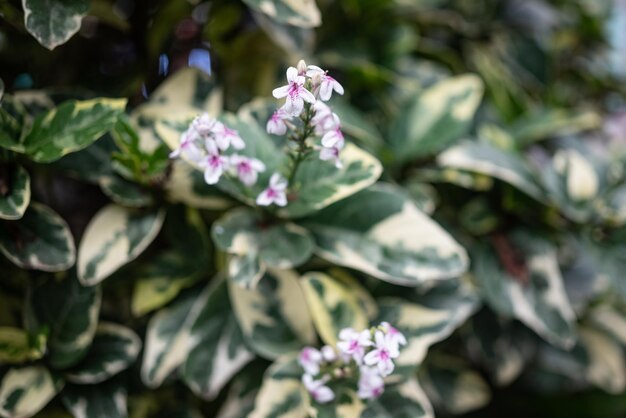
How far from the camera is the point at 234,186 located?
0.66 metres

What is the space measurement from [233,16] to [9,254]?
1.40ft

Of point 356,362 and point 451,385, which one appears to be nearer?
point 356,362

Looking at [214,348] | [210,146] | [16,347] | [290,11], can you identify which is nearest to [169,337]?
[214,348]

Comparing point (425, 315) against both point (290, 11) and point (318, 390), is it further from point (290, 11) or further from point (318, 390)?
point (290, 11)

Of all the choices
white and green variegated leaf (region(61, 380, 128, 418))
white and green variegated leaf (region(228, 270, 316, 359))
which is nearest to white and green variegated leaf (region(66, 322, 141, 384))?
white and green variegated leaf (region(61, 380, 128, 418))

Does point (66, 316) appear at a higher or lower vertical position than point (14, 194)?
lower

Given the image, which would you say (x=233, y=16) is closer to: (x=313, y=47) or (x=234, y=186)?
(x=313, y=47)

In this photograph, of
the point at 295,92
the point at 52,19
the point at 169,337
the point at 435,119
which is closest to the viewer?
A: the point at 295,92

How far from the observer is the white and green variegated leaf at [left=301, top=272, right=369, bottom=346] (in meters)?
0.68

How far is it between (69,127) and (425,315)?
41cm

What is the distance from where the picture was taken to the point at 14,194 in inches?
24.6

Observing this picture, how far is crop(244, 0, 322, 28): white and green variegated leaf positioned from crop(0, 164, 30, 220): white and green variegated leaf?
0.29 meters

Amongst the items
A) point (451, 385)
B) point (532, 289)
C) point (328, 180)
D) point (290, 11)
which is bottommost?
point (451, 385)

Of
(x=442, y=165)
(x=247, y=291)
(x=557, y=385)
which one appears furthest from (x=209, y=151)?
(x=557, y=385)
